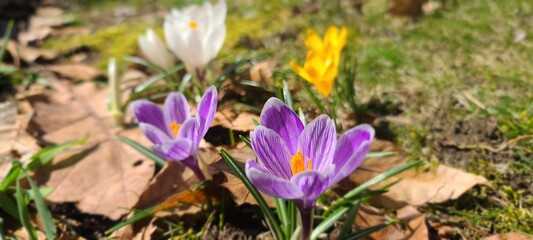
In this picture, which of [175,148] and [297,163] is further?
[175,148]

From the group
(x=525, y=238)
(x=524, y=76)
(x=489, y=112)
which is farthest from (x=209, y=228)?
(x=524, y=76)

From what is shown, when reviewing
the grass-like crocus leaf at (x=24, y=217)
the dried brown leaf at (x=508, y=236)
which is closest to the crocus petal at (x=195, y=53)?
the grass-like crocus leaf at (x=24, y=217)

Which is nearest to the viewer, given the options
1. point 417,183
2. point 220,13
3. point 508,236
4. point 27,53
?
point 508,236

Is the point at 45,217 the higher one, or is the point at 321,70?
the point at 321,70

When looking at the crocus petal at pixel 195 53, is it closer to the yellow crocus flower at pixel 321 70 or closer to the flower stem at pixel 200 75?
the flower stem at pixel 200 75

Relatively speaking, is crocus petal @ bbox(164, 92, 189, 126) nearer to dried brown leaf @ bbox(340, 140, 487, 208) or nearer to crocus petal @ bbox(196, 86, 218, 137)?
crocus petal @ bbox(196, 86, 218, 137)

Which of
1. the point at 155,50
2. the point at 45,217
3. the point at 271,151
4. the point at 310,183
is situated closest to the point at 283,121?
the point at 271,151

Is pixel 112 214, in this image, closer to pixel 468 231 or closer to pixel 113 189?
pixel 113 189

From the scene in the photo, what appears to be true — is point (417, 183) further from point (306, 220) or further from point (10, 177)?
point (10, 177)
